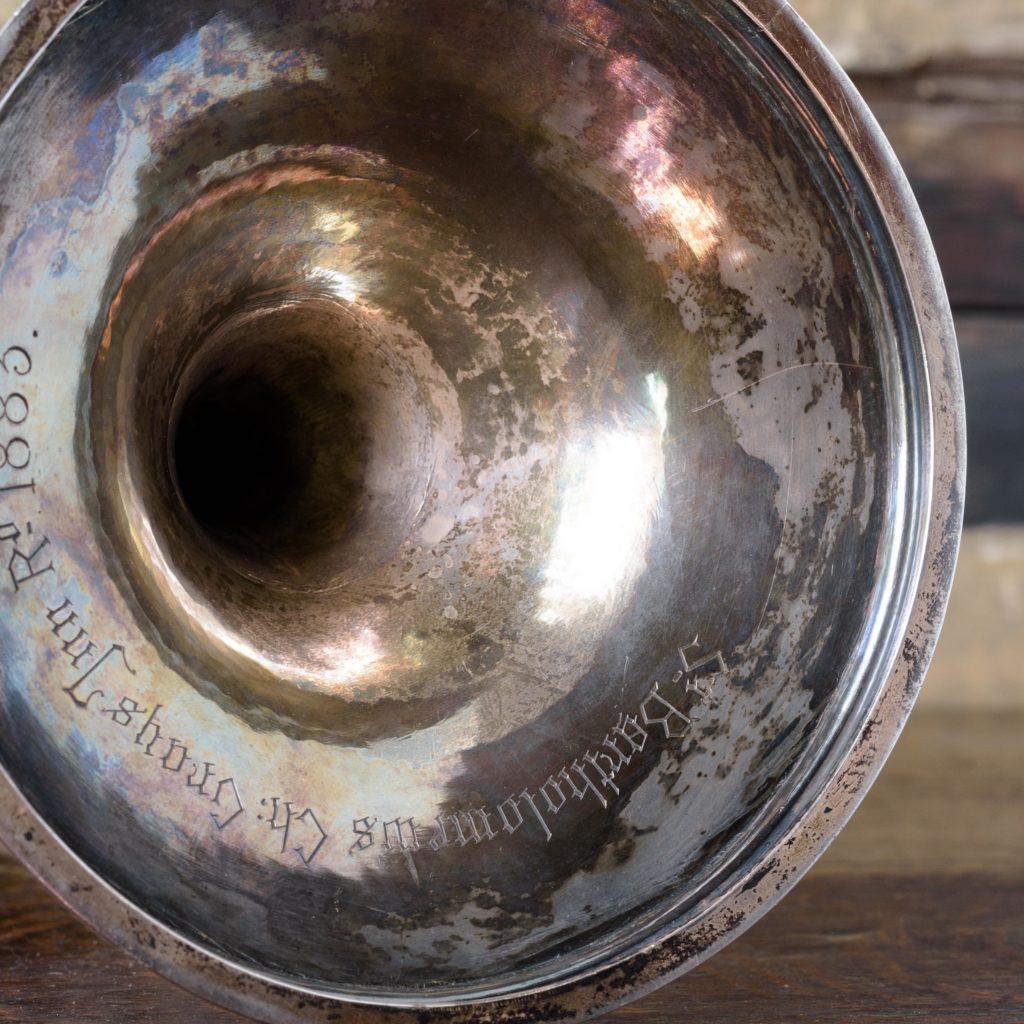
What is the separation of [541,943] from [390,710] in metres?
0.18

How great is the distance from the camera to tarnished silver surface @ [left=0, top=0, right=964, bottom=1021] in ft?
2.16

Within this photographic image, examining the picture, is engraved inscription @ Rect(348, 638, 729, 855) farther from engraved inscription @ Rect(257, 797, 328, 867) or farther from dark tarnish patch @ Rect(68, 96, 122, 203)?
dark tarnish patch @ Rect(68, 96, 122, 203)

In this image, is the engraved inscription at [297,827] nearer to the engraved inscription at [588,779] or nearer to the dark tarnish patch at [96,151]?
the engraved inscription at [588,779]

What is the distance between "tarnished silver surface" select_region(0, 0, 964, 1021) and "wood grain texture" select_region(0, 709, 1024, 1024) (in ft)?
0.49

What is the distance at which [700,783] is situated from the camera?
784 millimetres

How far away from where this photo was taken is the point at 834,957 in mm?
948

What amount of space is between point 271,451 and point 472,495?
0.72 ft

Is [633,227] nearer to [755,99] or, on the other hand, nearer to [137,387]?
[755,99]

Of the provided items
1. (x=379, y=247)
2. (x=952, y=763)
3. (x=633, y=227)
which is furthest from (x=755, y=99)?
(x=952, y=763)

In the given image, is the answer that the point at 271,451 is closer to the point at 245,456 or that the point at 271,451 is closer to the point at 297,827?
the point at 245,456

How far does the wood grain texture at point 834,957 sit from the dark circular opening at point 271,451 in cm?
31

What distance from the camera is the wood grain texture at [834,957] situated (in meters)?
0.82

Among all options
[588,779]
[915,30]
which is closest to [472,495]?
[588,779]

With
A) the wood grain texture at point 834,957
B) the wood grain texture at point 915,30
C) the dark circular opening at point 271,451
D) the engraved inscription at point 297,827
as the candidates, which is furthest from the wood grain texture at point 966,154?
the engraved inscription at point 297,827
